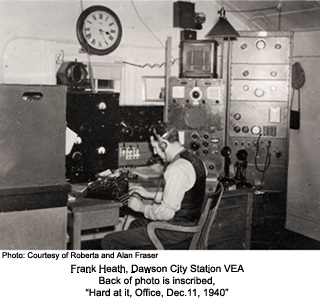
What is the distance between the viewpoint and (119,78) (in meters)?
5.32

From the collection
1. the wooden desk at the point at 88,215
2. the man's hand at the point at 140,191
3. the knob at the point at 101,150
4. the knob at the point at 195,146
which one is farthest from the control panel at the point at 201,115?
the wooden desk at the point at 88,215

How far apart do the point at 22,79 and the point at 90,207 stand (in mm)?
1932

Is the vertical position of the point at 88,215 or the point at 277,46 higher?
the point at 277,46

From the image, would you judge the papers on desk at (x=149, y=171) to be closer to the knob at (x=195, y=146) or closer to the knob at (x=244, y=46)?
the knob at (x=195, y=146)

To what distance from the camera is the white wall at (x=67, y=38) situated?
182 inches

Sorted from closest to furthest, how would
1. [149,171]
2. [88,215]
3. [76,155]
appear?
[88,215]
[76,155]
[149,171]

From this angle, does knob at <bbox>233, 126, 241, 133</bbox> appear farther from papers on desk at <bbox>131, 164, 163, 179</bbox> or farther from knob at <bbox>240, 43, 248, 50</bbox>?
papers on desk at <bbox>131, 164, 163, 179</bbox>

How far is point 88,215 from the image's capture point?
3.36m

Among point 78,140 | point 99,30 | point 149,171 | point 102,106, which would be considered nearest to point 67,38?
point 99,30

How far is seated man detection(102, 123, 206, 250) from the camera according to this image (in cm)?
327

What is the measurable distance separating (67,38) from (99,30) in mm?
352

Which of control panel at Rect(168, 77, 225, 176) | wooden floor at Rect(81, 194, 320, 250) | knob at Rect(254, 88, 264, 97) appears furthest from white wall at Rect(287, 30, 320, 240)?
control panel at Rect(168, 77, 225, 176)

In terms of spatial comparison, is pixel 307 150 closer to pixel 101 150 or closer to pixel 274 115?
pixel 274 115

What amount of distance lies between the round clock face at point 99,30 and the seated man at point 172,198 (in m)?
1.93
